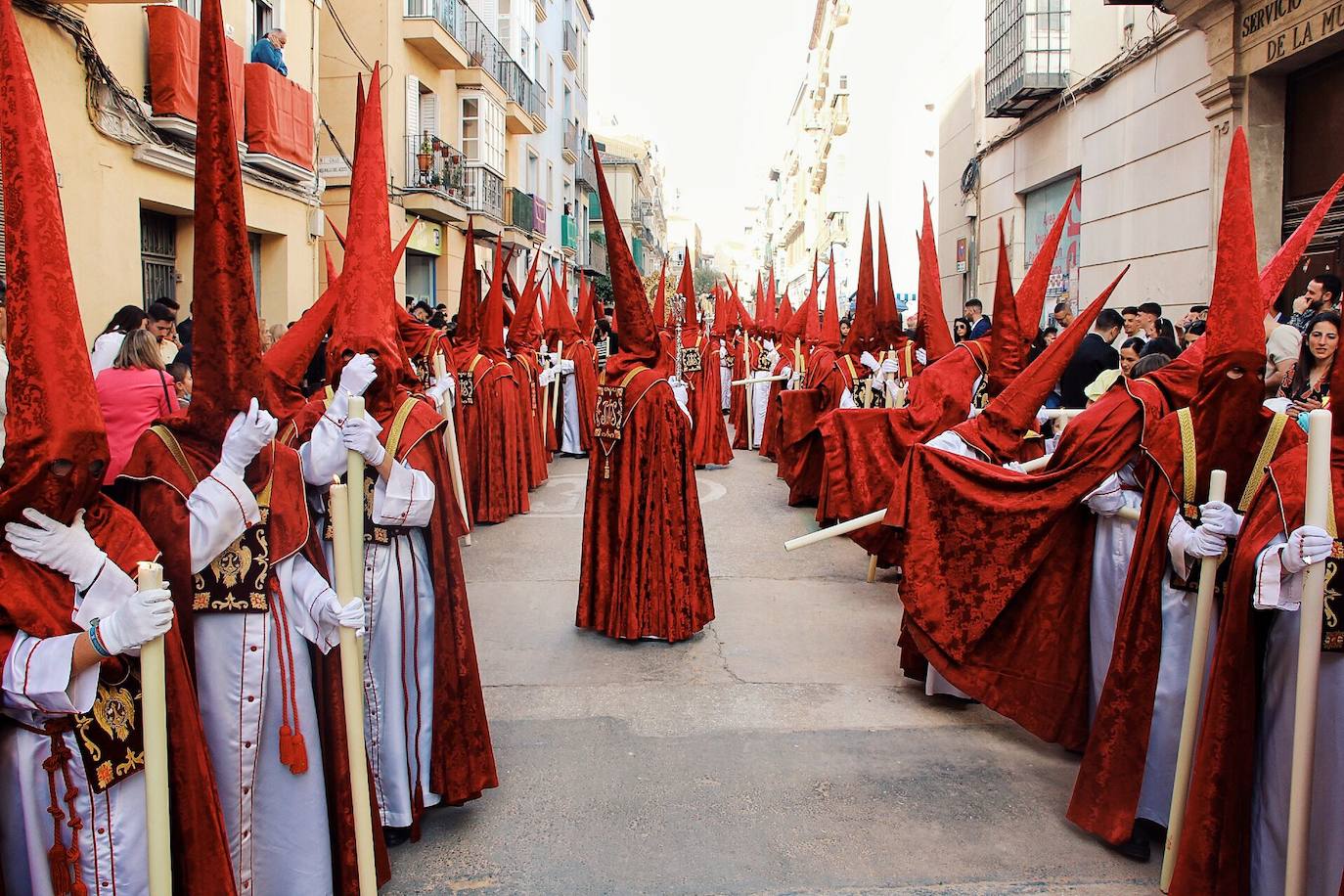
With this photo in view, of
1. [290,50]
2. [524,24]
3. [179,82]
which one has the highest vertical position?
[524,24]

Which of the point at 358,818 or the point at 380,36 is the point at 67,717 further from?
the point at 380,36

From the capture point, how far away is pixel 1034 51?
48.1ft

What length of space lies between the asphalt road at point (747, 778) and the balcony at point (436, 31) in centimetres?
1671

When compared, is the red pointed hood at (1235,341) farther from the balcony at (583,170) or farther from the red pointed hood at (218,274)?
the balcony at (583,170)

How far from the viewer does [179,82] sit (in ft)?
38.7

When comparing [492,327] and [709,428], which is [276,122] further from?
[709,428]

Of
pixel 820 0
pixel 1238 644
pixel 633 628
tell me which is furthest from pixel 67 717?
pixel 820 0

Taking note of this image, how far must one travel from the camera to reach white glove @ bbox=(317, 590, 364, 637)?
3053 mm

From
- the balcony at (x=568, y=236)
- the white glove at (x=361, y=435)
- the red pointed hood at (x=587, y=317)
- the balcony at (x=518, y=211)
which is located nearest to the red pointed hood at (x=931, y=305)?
the white glove at (x=361, y=435)

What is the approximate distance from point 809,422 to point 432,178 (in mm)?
13000

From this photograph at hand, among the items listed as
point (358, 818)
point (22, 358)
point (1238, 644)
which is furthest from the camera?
point (1238, 644)

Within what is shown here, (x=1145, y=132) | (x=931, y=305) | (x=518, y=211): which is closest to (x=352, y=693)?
(x=931, y=305)

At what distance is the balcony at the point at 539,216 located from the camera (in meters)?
31.0

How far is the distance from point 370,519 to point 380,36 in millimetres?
18403
